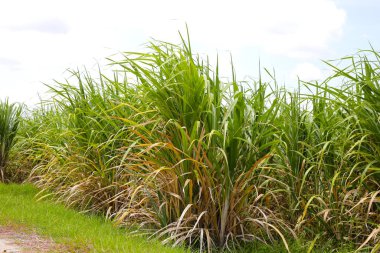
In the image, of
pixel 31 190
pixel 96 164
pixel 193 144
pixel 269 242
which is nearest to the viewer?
pixel 193 144

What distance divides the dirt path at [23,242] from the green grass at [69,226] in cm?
11

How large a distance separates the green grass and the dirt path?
0.11m

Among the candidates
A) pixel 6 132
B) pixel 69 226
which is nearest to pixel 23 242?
pixel 69 226

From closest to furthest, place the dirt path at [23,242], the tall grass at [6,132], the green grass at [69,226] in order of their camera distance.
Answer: the green grass at [69,226] < the dirt path at [23,242] < the tall grass at [6,132]

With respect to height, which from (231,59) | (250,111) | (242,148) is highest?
(231,59)

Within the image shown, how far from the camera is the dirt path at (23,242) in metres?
4.84

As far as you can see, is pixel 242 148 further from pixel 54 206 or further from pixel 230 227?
pixel 54 206

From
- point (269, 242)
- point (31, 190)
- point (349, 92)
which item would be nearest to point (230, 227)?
point (269, 242)

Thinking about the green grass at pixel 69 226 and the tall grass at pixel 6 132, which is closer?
the green grass at pixel 69 226

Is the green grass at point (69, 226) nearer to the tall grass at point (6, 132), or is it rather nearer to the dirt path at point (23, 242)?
the dirt path at point (23, 242)

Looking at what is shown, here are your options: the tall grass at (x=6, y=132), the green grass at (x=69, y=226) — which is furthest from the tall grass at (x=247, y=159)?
the tall grass at (x=6, y=132)

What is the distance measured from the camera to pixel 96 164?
7.22 m

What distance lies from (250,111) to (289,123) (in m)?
0.70

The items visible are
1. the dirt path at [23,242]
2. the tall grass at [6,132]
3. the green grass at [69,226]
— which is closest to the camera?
the green grass at [69,226]
